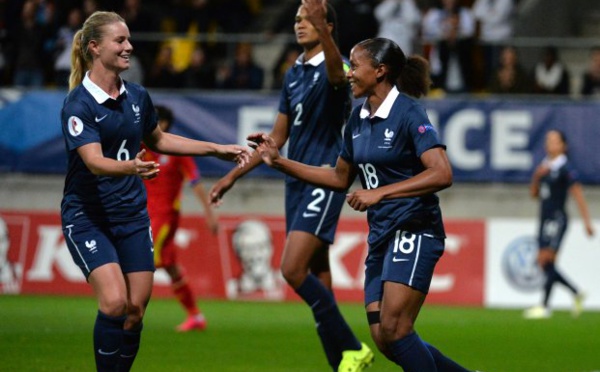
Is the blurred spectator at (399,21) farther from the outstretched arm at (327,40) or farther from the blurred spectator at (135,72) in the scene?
the outstretched arm at (327,40)

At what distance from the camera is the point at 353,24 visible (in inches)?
718

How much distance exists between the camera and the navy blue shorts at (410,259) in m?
7.10

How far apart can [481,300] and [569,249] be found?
1484mm

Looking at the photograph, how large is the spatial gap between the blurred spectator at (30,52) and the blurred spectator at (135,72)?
1.49 metres

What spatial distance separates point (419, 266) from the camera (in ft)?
23.4

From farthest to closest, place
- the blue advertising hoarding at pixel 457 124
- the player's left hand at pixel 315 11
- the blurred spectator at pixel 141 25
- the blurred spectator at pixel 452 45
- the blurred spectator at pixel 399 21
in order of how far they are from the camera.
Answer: the blurred spectator at pixel 141 25 < the blurred spectator at pixel 399 21 < the blurred spectator at pixel 452 45 < the blue advertising hoarding at pixel 457 124 < the player's left hand at pixel 315 11

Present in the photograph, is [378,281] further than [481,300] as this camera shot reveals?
No

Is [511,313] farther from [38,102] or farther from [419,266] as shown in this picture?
[419,266]

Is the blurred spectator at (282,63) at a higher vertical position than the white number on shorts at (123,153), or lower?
lower

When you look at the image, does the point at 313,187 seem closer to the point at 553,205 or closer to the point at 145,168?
the point at 145,168

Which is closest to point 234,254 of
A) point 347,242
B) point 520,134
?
point 347,242

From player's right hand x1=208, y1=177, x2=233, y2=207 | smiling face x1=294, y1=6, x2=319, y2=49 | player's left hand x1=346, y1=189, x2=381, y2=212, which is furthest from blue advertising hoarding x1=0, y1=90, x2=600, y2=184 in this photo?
player's left hand x1=346, y1=189, x2=381, y2=212

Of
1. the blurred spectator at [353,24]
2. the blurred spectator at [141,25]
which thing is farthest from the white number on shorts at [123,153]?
the blurred spectator at [141,25]

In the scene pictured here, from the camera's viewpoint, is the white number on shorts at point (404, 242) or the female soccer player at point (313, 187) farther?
the female soccer player at point (313, 187)
